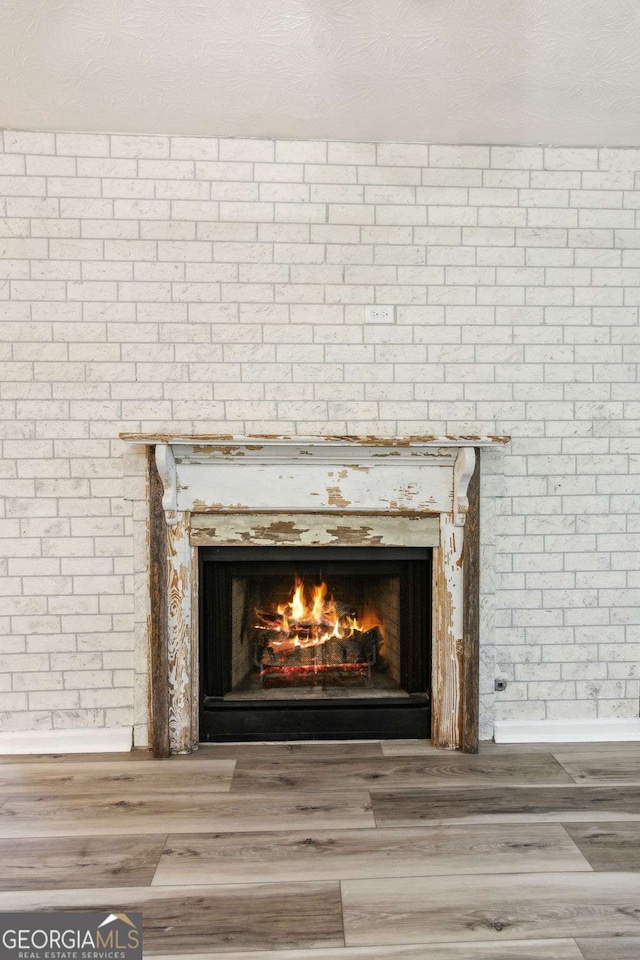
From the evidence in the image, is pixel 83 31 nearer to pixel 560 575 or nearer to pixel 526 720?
pixel 560 575

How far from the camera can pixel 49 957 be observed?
57.0 inches

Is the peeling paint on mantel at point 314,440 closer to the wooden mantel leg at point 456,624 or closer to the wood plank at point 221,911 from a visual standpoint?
the wooden mantel leg at point 456,624

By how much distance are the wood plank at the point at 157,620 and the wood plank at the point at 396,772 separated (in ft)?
1.14

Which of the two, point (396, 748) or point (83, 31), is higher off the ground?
point (83, 31)

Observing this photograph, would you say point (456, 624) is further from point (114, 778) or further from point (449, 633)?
point (114, 778)

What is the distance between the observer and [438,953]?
56.2 inches

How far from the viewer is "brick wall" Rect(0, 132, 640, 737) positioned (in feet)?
7.93

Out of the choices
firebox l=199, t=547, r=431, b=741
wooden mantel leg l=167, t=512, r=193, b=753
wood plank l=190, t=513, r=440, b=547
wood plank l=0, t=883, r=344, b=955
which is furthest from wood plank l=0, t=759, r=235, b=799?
wood plank l=190, t=513, r=440, b=547

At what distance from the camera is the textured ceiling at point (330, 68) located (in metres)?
1.76

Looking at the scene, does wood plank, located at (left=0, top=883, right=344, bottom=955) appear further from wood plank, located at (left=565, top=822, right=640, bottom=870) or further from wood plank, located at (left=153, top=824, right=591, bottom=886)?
wood plank, located at (left=565, top=822, right=640, bottom=870)

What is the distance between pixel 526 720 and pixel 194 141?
274 cm

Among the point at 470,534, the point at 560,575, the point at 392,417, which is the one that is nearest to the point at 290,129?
the point at 392,417

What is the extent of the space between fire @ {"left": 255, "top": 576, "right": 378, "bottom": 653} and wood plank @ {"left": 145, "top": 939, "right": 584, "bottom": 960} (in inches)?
53.1

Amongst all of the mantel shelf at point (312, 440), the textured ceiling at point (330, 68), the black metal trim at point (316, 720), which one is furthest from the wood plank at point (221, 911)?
the textured ceiling at point (330, 68)
